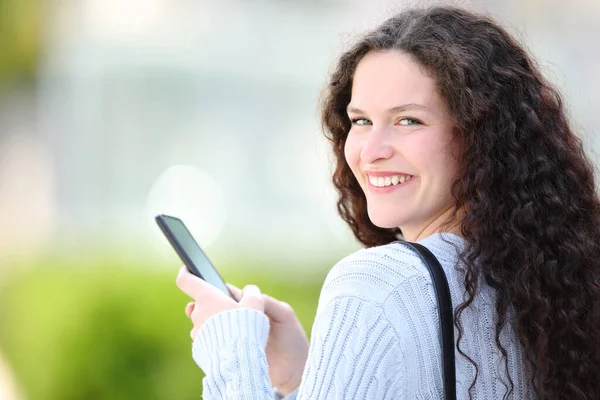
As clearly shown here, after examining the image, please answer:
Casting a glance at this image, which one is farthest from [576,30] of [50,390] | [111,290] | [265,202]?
[50,390]

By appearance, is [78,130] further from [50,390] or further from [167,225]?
[167,225]

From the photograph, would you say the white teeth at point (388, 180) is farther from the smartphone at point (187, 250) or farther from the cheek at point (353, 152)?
the smartphone at point (187, 250)

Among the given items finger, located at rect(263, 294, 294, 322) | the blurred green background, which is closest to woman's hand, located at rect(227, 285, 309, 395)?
finger, located at rect(263, 294, 294, 322)

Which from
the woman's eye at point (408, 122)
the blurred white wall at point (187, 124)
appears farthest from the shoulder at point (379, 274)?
the blurred white wall at point (187, 124)

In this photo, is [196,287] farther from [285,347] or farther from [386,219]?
[386,219]

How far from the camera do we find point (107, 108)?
6.04m

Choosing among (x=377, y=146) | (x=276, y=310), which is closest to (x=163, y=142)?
(x=276, y=310)

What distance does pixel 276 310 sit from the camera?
209 centimetres

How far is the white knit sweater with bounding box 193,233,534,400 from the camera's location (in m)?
1.45

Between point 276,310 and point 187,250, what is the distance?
10.2 inches

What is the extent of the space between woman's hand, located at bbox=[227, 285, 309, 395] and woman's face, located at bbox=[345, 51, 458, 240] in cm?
46

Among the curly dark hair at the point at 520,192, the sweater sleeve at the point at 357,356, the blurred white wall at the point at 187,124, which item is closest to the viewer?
the sweater sleeve at the point at 357,356

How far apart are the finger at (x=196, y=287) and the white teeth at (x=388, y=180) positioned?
0.40 metres

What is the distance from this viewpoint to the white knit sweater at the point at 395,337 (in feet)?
4.77
